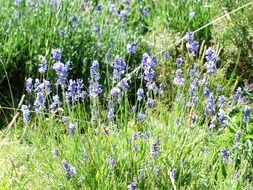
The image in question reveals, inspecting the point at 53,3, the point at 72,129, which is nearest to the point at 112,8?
the point at 53,3

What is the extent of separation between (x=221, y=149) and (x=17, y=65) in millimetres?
1829

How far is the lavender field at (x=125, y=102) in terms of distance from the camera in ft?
9.36

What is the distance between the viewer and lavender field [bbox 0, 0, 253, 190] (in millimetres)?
2854

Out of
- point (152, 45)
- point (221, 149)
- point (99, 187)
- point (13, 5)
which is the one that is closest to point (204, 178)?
point (221, 149)

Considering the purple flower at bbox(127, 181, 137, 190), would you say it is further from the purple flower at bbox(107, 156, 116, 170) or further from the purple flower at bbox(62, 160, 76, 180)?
the purple flower at bbox(62, 160, 76, 180)

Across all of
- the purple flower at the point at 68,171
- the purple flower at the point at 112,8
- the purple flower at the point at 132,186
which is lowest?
the purple flower at the point at 132,186

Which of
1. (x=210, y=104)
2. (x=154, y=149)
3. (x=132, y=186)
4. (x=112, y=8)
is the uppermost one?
(x=112, y=8)

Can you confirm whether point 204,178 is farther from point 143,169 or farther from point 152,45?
point 152,45

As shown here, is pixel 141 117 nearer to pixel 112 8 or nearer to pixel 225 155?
pixel 225 155

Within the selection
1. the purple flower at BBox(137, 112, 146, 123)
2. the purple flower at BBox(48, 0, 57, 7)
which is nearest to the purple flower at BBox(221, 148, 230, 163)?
the purple flower at BBox(137, 112, 146, 123)

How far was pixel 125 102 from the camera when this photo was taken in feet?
9.56

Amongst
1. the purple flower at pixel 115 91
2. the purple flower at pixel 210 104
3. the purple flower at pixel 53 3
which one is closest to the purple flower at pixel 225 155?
the purple flower at pixel 210 104

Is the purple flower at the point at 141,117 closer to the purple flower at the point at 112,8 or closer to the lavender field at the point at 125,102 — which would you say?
the lavender field at the point at 125,102

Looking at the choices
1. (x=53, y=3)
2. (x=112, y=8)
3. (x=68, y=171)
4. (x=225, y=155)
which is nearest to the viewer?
(x=68, y=171)
